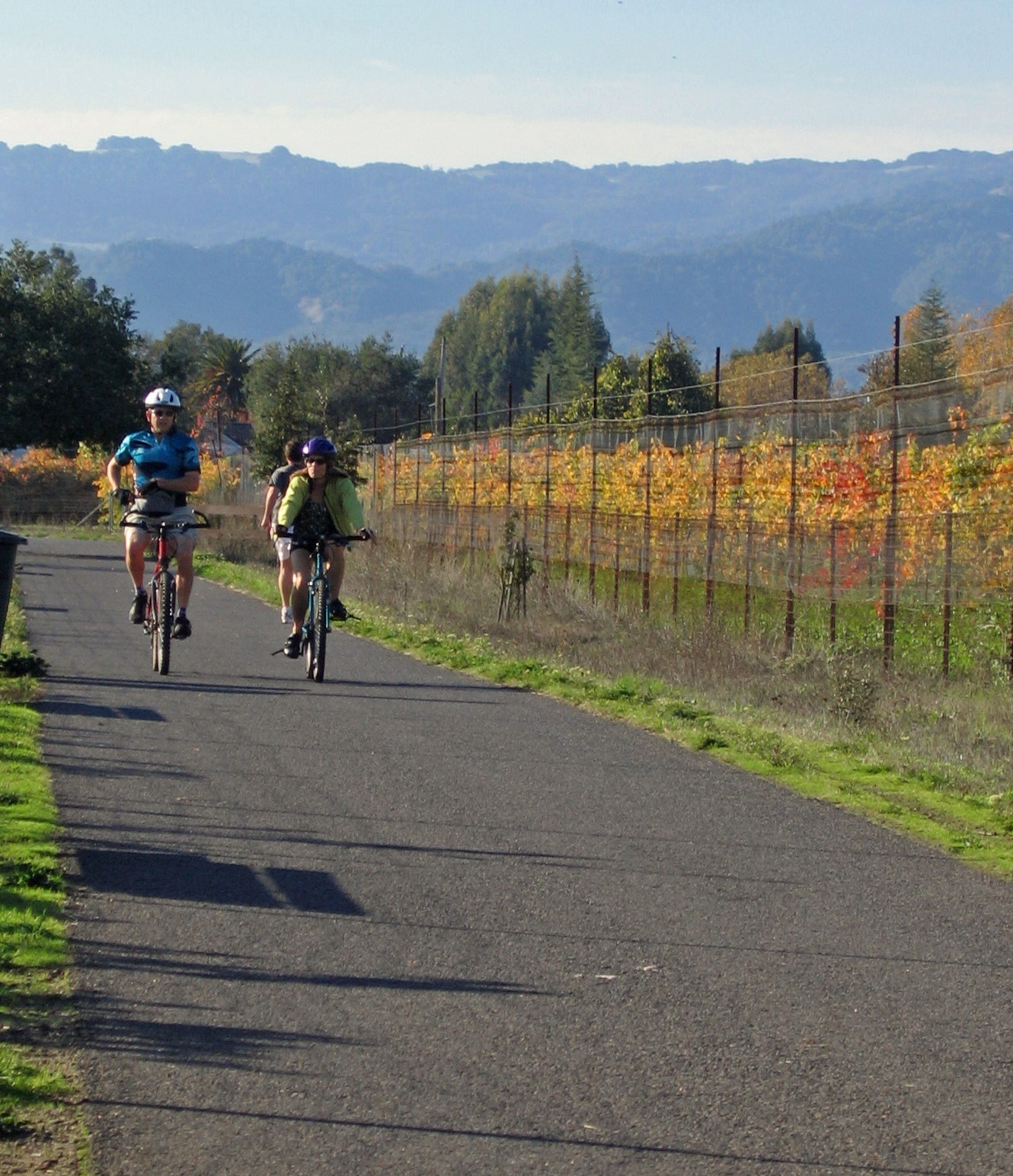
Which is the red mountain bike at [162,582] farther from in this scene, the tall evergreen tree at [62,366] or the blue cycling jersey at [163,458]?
the tall evergreen tree at [62,366]

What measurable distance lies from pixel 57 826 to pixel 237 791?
1246 millimetres

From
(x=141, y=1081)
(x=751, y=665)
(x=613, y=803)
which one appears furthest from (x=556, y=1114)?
(x=751, y=665)

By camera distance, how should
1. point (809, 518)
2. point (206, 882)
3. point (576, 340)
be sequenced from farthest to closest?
point (576, 340) → point (809, 518) → point (206, 882)

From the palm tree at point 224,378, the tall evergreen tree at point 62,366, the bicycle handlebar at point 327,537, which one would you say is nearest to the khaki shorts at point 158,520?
the bicycle handlebar at point 327,537

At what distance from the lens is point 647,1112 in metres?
4.39

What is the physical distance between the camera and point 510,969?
5699mm

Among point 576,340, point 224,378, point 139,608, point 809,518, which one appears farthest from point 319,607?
point 576,340

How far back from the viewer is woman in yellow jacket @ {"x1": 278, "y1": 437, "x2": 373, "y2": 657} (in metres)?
14.1

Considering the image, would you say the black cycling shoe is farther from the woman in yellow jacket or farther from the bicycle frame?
the bicycle frame

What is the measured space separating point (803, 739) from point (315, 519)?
15.4ft

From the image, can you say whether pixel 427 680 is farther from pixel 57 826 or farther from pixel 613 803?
pixel 57 826

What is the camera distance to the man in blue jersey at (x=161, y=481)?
13547 millimetres

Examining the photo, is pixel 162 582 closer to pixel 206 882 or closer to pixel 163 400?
pixel 163 400

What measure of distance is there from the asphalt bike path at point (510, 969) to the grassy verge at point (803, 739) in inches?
14.9
